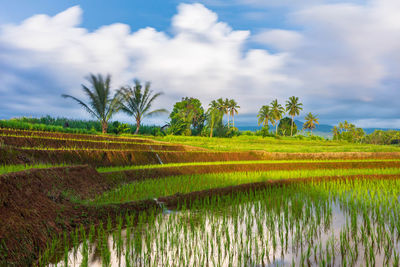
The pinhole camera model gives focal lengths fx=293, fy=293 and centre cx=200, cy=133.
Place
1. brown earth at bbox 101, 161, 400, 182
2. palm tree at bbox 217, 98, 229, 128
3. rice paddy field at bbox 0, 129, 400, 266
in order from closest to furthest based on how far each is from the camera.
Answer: rice paddy field at bbox 0, 129, 400, 266, brown earth at bbox 101, 161, 400, 182, palm tree at bbox 217, 98, 229, 128

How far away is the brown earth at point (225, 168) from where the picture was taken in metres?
7.92

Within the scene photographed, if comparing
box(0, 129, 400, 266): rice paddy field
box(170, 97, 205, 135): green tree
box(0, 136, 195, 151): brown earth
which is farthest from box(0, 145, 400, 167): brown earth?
box(170, 97, 205, 135): green tree

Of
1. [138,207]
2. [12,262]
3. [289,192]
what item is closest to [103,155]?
[138,207]

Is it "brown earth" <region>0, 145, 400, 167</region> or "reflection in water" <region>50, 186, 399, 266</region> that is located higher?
"brown earth" <region>0, 145, 400, 167</region>

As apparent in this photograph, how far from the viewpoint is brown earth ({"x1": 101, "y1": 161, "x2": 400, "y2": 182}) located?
7922 mm

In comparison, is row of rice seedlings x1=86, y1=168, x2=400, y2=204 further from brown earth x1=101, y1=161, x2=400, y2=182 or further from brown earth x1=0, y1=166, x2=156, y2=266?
brown earth x1=0, y1=166, x2=156, y2=266

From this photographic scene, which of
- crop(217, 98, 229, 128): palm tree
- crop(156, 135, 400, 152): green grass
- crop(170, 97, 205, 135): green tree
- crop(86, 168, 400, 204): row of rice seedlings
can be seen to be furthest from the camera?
crop(217, 98, 229, 128): palm tree

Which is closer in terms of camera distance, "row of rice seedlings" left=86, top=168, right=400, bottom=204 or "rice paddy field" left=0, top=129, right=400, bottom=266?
"rice paddy field" left=0, top=129, right=400, bottom=266

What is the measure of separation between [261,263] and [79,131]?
13123mm

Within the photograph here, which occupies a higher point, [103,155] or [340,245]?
[103,155]

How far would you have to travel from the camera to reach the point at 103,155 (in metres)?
9.04

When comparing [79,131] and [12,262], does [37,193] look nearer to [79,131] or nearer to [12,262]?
[12,262]

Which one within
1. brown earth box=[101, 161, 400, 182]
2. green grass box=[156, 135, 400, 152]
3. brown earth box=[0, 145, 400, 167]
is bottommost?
brown earth box=[101, 161, 400, 182]

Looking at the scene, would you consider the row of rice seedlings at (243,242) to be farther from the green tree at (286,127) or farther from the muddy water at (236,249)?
the green tree at (286,127)
